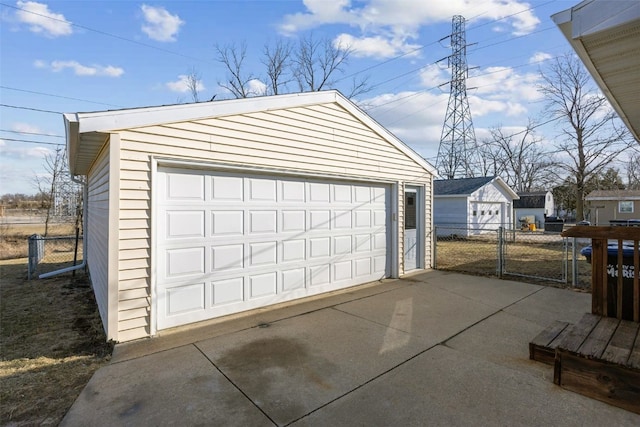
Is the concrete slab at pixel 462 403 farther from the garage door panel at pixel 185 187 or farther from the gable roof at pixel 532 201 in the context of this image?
the gable roof at pixel 532 201

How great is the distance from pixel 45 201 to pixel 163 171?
16.8 m

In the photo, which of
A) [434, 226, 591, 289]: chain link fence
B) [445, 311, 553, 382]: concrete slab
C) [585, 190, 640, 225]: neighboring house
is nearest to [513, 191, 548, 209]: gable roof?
[585, 190, 640, 225]: neighboring house

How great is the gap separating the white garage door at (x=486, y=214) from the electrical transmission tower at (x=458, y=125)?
130 inches

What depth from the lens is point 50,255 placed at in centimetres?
1256

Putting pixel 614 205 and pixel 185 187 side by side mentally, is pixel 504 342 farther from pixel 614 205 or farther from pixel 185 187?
pixel 614 205

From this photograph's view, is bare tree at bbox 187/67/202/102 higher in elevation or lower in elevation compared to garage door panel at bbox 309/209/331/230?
higher

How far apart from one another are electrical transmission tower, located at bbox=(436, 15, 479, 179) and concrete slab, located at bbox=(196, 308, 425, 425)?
18320mm

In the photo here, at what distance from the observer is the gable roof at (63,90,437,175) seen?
3.76 metres

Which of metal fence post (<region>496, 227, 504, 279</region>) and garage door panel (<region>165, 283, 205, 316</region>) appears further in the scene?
metal fence post (<region>496, 227, 504, 279</region>)

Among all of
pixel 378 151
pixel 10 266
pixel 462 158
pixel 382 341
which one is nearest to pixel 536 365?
pixel 382 341

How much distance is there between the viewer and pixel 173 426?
2363 millimetres

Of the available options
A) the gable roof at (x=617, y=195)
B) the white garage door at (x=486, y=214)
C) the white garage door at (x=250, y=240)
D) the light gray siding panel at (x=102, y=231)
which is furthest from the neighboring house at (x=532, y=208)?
the light gray siding panel at (x=102, y=231)

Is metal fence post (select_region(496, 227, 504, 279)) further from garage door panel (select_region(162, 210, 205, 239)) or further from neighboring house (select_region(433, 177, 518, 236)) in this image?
neighboring house (select_region(433, 177, 518, 236))

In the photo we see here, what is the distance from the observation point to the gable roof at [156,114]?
3756 mm
